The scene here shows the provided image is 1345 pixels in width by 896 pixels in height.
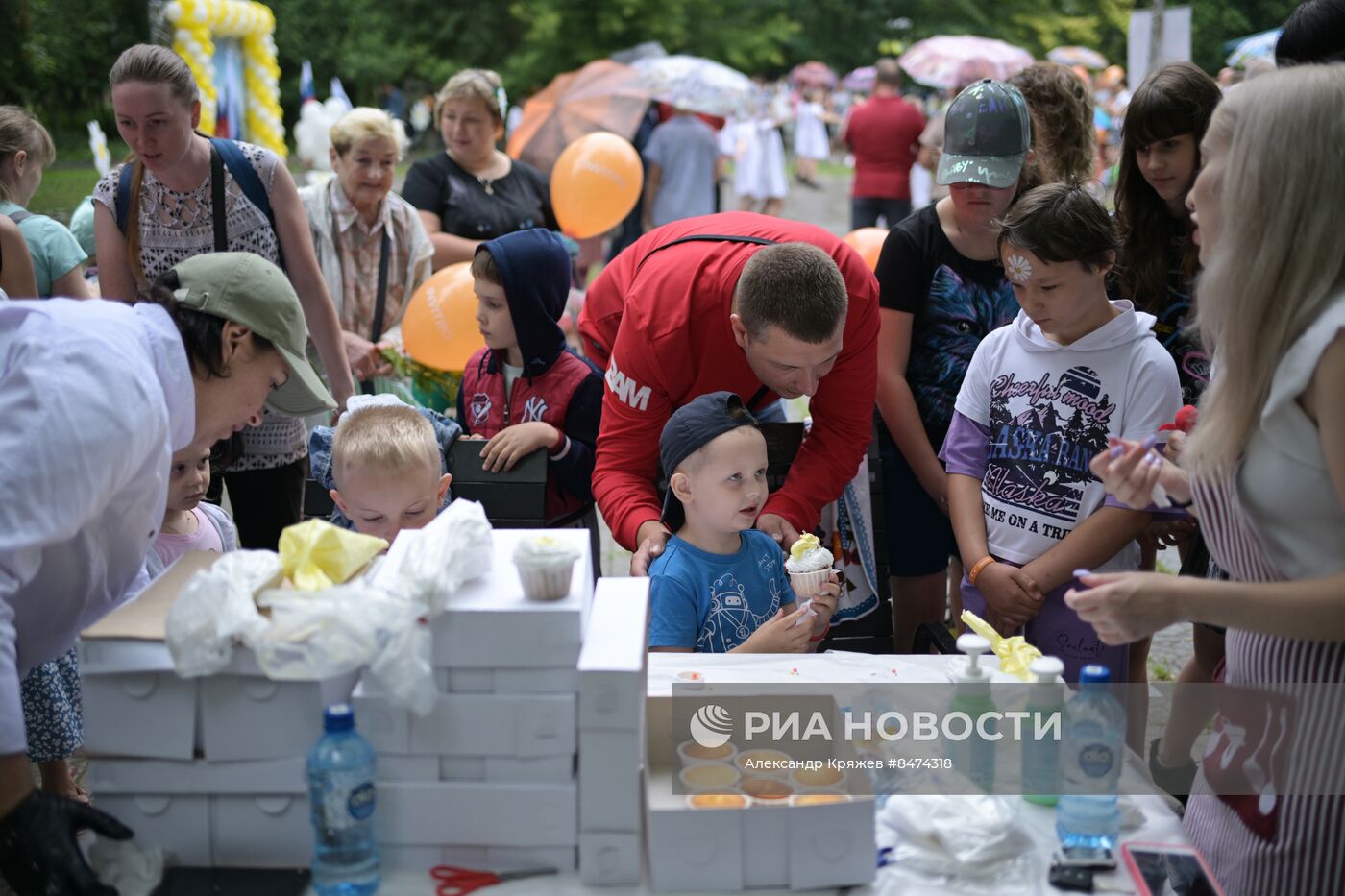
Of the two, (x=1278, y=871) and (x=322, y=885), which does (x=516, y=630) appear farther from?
(x=1278, y=871)

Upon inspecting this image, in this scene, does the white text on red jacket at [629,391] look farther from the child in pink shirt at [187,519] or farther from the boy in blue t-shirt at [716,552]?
the child in pink shirt at [187,519]

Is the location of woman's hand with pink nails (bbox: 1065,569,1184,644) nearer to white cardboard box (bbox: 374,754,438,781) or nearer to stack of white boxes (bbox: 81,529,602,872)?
stack of white boxes (bbox: 81,529,602,872)

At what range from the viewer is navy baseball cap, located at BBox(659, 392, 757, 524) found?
100 inches

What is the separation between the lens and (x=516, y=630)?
5.09 ft

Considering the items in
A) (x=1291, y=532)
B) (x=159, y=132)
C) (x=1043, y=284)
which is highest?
(x=159, y=132)

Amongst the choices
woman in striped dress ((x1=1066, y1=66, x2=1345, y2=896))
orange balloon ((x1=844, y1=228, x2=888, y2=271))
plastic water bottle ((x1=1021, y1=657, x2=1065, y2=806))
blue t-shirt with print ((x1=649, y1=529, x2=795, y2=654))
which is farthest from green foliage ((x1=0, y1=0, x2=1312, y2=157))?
plastic water bottle ((x1=1021, y1=657, x2=1065, y2=806))

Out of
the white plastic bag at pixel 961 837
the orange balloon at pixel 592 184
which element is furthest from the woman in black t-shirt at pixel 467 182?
the white plastic bag at pixel 961 837

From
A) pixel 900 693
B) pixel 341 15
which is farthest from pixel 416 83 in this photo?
pixel 900 693

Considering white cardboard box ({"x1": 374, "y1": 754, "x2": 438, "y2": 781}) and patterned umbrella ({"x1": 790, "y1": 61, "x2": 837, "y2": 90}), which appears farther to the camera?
patterned umbrella ({"x1": 790, "y1": 61, "x2": 837, "y2": 90})

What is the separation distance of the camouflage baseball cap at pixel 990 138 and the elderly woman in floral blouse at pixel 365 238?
7.33 ft

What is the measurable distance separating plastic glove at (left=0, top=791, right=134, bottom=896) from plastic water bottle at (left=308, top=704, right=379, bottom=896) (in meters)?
0.28

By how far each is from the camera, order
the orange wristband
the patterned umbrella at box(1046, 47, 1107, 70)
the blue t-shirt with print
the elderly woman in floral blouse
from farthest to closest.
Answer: the patterned umbrella at box(1046, 47, 1107, 70) → the elderly woman in floral blouse → the orange wristband → the blue t-shirt with print

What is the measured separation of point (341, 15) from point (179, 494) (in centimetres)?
2635

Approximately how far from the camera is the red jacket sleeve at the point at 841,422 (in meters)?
2.86
